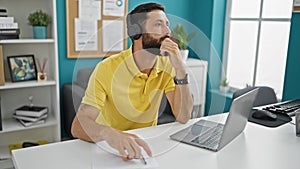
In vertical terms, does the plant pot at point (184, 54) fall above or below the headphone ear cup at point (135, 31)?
below

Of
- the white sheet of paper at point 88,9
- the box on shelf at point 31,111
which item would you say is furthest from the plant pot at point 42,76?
the white sheet of paper at point 88,9

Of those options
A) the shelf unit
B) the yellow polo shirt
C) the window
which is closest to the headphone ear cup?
the yellow polo shirt

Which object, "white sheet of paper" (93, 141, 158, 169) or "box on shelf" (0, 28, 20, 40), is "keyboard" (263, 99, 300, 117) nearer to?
Result: "white sheet of paper" (93, 141, 158, 169)

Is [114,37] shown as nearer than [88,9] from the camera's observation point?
Yes

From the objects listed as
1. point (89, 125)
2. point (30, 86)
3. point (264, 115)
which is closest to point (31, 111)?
point (30, 86)

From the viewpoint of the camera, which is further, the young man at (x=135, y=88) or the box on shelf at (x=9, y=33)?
the box on shelf at (x=9, y=33)

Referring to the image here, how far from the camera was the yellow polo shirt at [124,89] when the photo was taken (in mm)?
1032

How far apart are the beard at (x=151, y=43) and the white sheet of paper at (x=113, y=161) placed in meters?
0.34

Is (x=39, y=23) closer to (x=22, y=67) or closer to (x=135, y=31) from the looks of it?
(x=22, y=67)

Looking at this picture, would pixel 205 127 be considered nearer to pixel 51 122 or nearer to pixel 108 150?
pixel 108 150

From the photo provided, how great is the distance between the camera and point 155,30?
0.87 m

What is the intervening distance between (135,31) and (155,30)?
0.06m

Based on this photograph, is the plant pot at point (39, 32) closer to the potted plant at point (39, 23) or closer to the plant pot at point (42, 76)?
the potted plant at point (39, 23)

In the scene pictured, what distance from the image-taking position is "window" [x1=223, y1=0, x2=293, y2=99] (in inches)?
111
